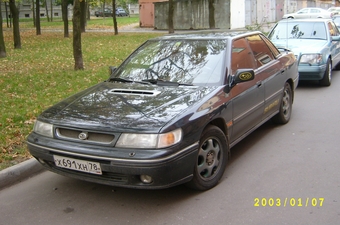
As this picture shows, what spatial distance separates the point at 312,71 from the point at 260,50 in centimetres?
395

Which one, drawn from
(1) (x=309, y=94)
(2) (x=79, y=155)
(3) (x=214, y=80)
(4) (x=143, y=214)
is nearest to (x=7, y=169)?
(2) (x=79, y=155)

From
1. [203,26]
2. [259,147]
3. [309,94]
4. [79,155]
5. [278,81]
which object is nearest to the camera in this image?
[79,155]

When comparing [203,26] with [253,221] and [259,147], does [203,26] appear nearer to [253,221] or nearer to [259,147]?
[259,147]

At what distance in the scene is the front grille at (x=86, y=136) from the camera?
13.1 ft

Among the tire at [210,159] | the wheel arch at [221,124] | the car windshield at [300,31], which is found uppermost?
the car windshield at [300,31]

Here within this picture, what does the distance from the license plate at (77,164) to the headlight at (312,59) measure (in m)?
7.04

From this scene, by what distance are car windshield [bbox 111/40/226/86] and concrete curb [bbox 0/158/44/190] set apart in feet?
4.95

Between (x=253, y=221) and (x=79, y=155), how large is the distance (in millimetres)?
1727

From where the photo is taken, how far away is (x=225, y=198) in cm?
429

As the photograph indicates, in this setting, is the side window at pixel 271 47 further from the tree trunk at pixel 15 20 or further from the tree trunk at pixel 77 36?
the tree trunk at pixel 15 20

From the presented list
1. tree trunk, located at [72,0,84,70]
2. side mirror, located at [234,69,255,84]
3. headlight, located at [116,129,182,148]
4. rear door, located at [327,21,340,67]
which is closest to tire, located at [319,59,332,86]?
rear door, located at [327,21,340,67]

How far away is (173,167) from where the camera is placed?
153 inches

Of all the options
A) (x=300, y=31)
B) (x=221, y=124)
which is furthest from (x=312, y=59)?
(x=221, y=124)

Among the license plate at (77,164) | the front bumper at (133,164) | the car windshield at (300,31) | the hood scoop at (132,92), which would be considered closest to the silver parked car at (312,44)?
the car windshield at (300,31)
